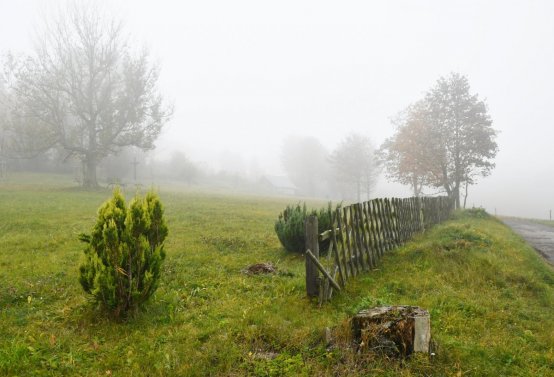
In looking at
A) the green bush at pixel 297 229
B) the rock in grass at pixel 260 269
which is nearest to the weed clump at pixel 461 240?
the green bush at pixel 297 229

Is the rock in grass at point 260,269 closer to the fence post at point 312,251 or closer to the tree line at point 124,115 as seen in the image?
the fence post at point 312,251

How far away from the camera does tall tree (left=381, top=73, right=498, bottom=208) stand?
30.3 metres

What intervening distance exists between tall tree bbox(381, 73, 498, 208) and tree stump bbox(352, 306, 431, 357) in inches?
1130

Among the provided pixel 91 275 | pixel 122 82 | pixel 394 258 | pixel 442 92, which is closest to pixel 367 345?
pixel 91 275

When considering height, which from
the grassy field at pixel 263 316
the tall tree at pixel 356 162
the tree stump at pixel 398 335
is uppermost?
the tall tree at pixel 356 162

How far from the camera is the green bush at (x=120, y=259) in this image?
6.21 m

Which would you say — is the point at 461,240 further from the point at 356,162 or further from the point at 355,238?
the point at 356,162

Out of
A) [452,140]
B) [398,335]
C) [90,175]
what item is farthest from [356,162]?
[398,335]

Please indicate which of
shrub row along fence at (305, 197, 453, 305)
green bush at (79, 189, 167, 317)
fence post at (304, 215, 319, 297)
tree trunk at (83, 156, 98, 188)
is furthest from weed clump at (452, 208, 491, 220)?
tree trunk at (83, 156, 98, 188)

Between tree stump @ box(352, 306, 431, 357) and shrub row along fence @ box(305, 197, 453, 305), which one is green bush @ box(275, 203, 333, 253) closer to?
shrub row along fence @ box(305, 197, 453, 305)

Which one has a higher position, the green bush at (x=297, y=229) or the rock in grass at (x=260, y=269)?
the green bush at (x=297, y=229)

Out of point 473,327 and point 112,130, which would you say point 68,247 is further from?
point 112,130

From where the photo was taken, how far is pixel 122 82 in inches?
1441

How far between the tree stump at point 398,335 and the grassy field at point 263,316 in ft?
0.58
